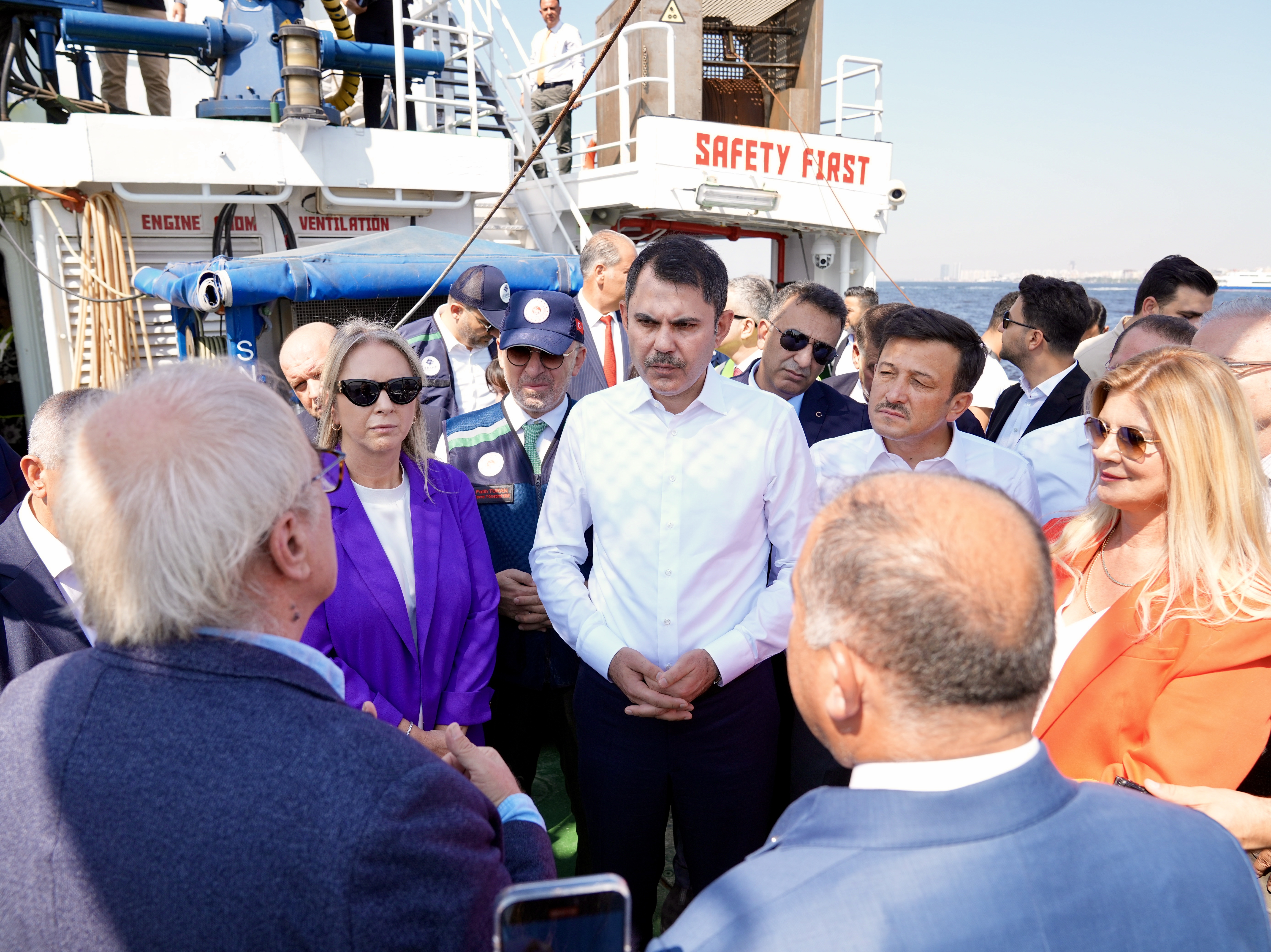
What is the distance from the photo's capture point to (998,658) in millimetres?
961

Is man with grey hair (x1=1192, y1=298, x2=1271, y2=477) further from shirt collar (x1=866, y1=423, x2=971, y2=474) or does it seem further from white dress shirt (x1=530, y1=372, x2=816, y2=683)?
white dress shirt (x1=530, y1=372, x2=816, y2=683)

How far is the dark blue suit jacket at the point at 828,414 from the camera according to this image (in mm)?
3465

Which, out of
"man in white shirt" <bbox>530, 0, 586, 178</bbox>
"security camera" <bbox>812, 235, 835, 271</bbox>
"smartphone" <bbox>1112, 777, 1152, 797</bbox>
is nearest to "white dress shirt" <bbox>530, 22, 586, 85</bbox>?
"man in white shirt" <bbox>530, 0, 586, 178</bbox>

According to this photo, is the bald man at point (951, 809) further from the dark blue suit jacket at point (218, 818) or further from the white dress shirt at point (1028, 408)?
the white dress shirt at point (1028, 408)

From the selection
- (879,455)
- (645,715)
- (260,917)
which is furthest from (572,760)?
(260,917)

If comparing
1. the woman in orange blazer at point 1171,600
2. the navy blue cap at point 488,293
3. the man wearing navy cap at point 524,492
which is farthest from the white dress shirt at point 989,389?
the woman in orange blazer at point 1171,600

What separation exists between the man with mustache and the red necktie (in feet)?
3.26

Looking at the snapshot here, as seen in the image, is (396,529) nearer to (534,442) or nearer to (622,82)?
(534,442)

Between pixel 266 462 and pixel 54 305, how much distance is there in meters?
7.04

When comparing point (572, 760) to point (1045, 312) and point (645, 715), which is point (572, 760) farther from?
point (1045, 312)

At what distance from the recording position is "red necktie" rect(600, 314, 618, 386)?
4.41 m

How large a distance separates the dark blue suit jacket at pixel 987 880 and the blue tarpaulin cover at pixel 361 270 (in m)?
4.30

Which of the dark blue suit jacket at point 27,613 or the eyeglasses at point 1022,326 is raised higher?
the eyeglasses at point 1022,326

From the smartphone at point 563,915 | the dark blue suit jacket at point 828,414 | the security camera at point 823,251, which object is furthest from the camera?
the security camera at point 823,251
